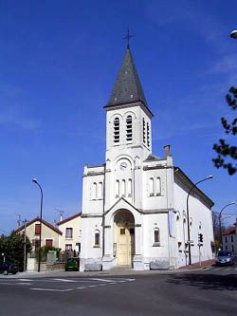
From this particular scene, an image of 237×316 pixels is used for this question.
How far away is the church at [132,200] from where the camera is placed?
39.6 m

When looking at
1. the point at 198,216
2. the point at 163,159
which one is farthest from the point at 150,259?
the point at 198,216

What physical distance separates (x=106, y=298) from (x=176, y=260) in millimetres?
25013

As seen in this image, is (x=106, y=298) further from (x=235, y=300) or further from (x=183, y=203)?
(x=183, y=203)

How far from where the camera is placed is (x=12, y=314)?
11.2 metres

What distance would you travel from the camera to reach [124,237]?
41312 millimetres

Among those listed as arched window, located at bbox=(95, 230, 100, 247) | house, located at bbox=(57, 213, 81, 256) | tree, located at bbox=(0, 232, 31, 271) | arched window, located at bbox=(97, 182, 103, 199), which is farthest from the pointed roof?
house, located at bbox=(57, 213, 81, 256)

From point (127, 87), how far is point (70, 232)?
95.3 feet

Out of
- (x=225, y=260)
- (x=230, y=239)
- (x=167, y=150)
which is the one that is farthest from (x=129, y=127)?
(x=230, y=239)

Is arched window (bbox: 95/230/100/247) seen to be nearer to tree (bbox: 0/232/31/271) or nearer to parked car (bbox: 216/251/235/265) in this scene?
tree (bbox: 0/232/31/271)

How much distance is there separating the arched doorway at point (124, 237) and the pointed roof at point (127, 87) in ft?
37.5

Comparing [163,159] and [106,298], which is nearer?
[106,298]

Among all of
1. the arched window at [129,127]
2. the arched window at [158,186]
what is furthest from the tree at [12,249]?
the arched window at [129,127]

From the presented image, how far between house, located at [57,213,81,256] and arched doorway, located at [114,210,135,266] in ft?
81.0

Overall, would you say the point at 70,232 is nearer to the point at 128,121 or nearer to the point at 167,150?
the point at 167,150
